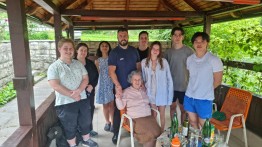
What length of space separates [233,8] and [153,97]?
2373 mm

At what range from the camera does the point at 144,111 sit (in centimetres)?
260

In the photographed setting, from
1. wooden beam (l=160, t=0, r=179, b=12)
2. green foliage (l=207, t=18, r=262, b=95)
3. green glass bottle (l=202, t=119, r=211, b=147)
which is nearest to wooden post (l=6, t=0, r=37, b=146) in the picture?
green glass bottle (l=202, t=119, r=211, b=147)

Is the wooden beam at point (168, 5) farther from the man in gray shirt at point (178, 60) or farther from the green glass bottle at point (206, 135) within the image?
the green glass bottle at point (206, 135)

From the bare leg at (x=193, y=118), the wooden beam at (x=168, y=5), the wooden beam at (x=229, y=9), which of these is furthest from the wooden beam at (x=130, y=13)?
the bare leg at (x=193, y=118)

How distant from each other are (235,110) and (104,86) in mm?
1946

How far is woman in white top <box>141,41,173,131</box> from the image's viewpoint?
8.43 ft

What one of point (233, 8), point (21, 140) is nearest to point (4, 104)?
point (21, 140)

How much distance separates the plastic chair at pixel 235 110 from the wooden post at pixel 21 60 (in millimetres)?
2261

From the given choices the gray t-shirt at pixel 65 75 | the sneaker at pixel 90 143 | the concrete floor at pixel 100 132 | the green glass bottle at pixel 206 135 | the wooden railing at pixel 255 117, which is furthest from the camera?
the wooden railing at pixel 255 117

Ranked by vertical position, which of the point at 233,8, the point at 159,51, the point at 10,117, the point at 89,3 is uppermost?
the point at 89,3

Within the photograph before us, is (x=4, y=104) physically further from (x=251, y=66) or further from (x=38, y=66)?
(x=251, y=66)

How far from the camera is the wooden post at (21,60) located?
1806 mm

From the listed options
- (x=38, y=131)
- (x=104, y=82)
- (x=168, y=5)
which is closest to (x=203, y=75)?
(x=104, y=82)

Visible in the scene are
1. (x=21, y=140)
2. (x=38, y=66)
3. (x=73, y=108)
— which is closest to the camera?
(x=21, y=140)
